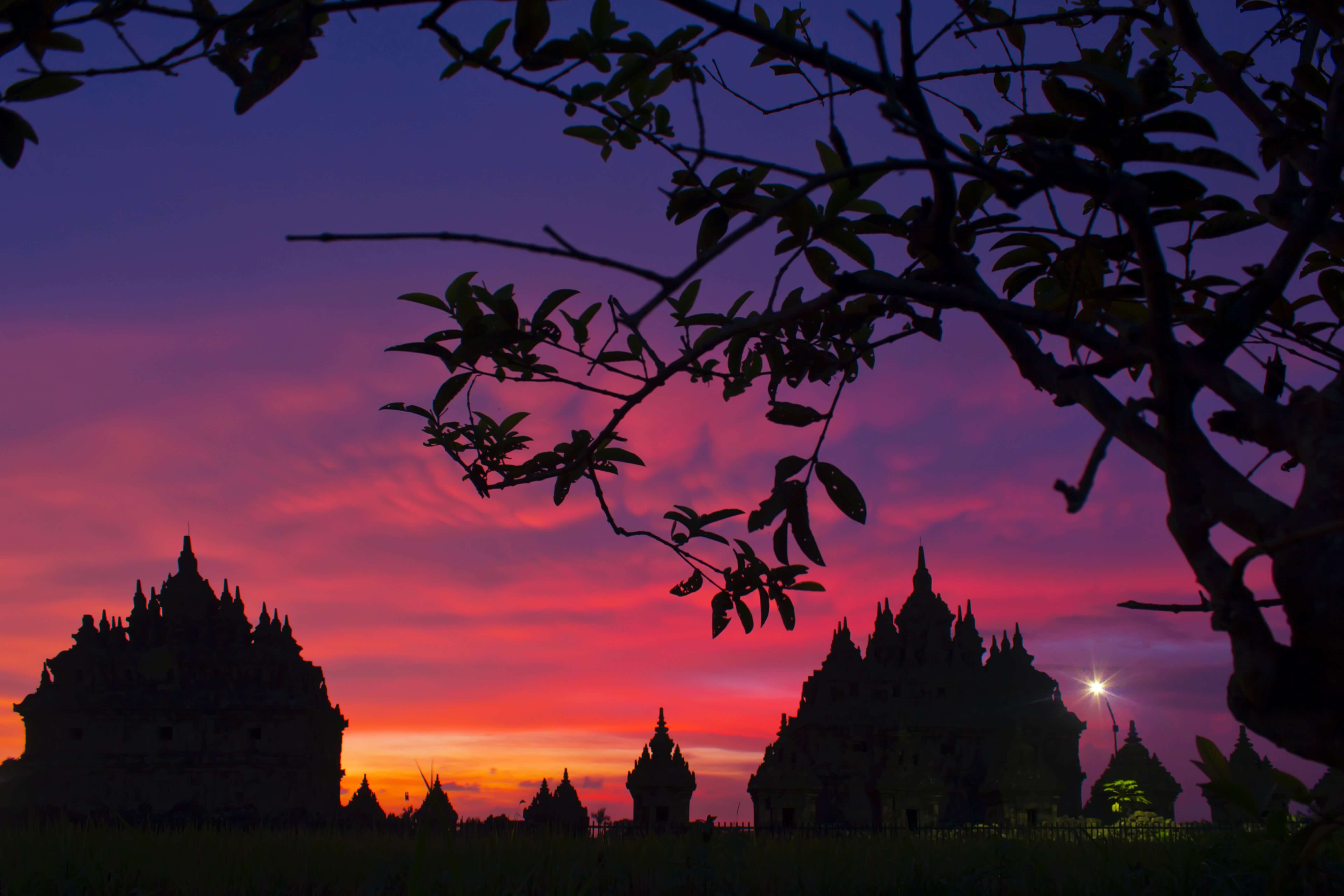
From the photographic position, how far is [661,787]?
94.3 ft

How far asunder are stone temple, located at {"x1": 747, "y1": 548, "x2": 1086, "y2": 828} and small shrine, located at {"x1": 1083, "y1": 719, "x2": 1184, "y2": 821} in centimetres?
95

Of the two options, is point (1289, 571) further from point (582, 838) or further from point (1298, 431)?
point (582, 838)

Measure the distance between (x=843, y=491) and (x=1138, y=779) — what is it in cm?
4029

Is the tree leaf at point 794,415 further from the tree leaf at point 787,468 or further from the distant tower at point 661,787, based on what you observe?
the distant tower at point 661,787

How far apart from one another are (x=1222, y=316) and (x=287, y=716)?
3628cm

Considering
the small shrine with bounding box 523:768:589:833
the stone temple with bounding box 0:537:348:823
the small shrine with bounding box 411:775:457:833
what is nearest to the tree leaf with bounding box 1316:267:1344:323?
the small shrine with bounding box 411:775:457:833

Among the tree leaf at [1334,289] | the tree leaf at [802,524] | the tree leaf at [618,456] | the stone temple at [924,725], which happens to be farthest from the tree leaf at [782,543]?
the stone temple at [924,725]

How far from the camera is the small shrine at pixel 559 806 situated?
2627cm

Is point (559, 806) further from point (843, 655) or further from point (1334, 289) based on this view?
point (1334, 289)

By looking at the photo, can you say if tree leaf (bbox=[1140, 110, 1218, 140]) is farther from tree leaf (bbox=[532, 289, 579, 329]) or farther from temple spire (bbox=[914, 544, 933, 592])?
temple spire (bbox=[914, 544, 933, 592])

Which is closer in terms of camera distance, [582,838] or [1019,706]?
[582,838]

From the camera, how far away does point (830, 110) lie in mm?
2480

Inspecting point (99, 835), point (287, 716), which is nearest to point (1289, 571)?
point (99, 835)

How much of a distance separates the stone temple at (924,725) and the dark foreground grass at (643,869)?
85.9 ft
